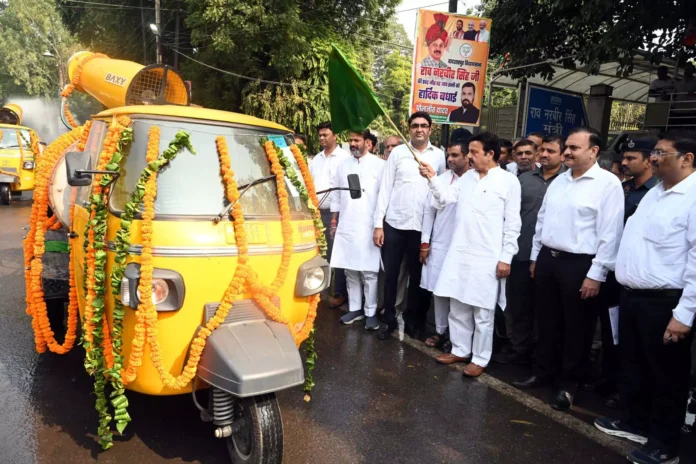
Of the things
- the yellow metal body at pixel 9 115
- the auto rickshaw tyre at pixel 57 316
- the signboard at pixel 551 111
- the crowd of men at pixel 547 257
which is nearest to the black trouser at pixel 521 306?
the crowd of men at pixel 547 257

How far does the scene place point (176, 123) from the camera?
3.26 metres

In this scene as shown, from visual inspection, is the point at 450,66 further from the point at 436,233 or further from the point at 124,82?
the point at 124,82

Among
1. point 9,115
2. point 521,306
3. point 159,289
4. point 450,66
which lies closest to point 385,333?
point 521,306

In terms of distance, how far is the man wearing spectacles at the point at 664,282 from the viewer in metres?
3.04

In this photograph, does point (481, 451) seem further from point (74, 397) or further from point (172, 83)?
point (172, 83)

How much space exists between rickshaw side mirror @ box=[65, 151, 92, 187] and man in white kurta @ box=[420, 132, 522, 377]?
2.59 meters

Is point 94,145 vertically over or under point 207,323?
over

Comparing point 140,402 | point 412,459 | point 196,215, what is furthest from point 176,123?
point 412,459

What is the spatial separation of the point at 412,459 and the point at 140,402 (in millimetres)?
1992

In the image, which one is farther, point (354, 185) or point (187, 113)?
point (354, 185)

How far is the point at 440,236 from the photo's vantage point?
4.98 metres

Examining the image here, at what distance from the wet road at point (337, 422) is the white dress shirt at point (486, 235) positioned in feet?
→ 2.52

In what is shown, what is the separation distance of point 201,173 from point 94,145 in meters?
1.11

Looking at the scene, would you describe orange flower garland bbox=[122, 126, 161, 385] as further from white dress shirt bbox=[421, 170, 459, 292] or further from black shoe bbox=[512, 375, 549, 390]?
black shoe bbox=[512, 375, 549, 390]
